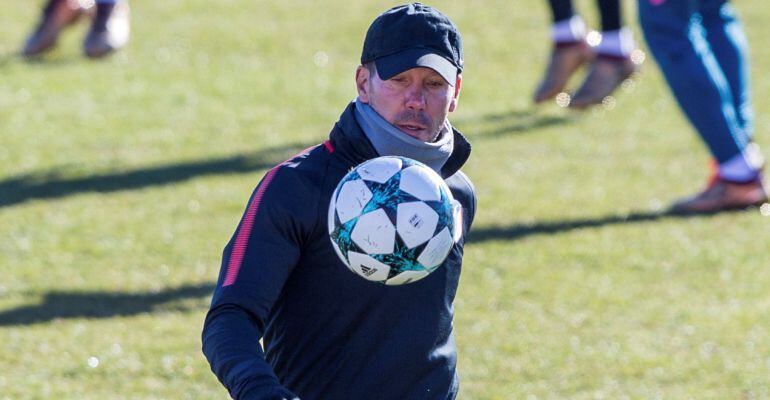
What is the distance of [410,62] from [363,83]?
196 mm

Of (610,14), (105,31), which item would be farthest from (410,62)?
(105,31)

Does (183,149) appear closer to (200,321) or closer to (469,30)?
(200,321)

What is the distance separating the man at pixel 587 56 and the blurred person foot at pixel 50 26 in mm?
3910

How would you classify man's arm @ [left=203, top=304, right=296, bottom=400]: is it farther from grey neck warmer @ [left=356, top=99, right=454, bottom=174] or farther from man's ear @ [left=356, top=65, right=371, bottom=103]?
man's ear @ [left=356, top=65, right=371, bottom=103]

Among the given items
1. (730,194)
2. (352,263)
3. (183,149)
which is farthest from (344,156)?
(183,149)

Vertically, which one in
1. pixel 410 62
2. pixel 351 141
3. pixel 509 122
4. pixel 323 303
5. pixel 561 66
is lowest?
pixel 509 122

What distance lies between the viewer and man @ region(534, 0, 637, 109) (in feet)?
32.6

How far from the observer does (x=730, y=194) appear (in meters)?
8.17

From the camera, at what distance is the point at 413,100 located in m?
3.68

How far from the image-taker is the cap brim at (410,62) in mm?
3641

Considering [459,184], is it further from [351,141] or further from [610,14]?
[610,14]

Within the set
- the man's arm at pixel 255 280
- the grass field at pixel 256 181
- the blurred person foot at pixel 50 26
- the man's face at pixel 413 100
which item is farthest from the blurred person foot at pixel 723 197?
the blurred person foot at pixel 50 26

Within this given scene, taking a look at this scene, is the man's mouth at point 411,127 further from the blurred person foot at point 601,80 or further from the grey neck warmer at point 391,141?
the blurred person foot at point 601,80

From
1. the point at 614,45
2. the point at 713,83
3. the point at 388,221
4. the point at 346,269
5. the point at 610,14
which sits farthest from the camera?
the point at 610,14
